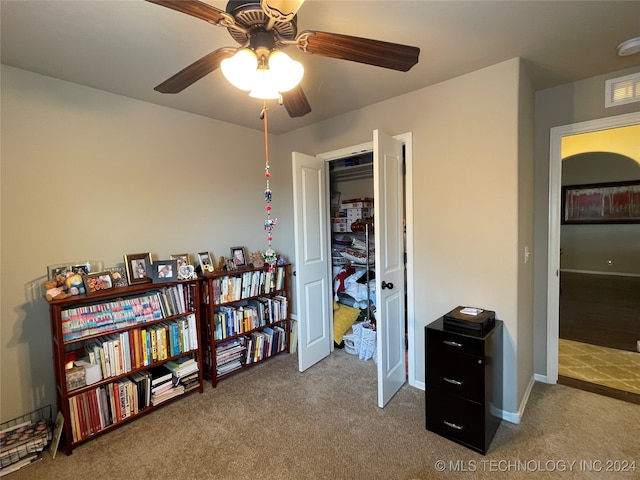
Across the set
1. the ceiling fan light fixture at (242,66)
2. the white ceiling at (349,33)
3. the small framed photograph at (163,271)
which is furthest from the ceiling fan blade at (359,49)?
the small framed photograph at (163,271)

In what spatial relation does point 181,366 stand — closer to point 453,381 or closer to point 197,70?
point 453,381

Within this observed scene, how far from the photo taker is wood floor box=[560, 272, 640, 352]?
3.39 meters

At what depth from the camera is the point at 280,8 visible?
41.3 inches

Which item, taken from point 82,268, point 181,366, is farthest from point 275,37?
point 181,366

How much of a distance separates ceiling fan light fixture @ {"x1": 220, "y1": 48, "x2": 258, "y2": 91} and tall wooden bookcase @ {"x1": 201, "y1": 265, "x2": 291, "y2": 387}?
1.76 meters

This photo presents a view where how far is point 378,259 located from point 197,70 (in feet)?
5.29

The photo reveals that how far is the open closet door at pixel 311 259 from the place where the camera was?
281 cm

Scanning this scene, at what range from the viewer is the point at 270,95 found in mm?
1416

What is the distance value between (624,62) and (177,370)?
13.0 feet

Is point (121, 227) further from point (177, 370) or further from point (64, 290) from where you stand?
point (177, 370)

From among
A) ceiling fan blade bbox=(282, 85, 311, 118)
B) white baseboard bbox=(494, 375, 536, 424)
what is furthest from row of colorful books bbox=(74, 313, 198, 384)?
white baseboard bbox=(494, 375, 536, 424)

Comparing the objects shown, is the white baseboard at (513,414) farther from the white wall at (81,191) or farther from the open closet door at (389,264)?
the white wall at (81,191)

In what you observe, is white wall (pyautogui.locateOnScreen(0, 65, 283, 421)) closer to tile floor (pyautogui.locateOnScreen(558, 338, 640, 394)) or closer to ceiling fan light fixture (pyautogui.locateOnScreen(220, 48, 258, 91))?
ceiling fan light fixture (pyautogui.locateOnScreen(220, 48, 258, 91))

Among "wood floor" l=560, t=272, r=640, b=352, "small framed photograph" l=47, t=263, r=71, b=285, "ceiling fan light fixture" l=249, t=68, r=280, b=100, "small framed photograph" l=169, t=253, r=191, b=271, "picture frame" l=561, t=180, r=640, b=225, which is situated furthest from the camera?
"picture frame" l=561, t=180, r=640, b=225
